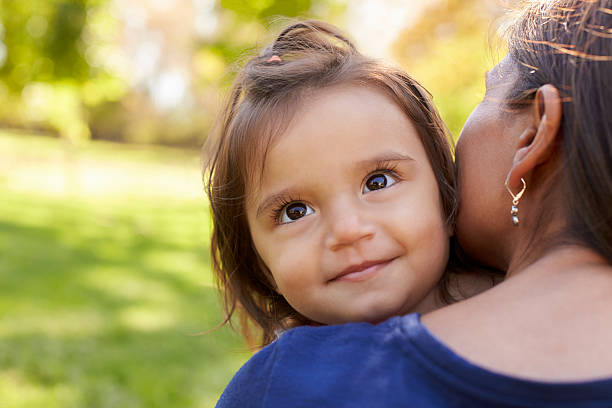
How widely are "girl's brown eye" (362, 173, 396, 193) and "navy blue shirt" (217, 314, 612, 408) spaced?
0.49 metres

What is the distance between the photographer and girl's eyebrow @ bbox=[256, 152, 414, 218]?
5.04ft

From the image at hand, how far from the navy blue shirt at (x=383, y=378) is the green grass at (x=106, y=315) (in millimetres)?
1496

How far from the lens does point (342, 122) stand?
5.09 feet

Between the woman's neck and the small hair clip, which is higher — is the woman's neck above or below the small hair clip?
below

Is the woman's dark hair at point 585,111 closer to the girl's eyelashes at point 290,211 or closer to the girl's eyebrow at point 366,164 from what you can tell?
the girl's eyebrow at point 366,164

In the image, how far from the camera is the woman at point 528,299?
0.98 meters

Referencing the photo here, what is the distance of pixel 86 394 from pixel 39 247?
450 centimetres

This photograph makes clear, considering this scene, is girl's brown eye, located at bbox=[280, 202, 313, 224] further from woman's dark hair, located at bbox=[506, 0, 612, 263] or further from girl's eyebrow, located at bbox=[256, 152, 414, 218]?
woman's dark hair, located at bbox=[506, 0, 612, 263]

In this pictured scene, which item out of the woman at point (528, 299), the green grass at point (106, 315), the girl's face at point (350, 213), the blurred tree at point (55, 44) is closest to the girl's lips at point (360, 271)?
the girl's face at point (350, 213)

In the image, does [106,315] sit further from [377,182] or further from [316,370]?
[316,370]

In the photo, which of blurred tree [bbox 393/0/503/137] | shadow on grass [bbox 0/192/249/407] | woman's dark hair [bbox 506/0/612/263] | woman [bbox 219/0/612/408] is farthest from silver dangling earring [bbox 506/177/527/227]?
blurred tree [bbox 393/0/503/137]

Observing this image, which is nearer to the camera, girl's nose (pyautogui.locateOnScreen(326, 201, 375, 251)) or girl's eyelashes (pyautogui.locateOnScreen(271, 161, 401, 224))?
girl's nose (pyautogui.locateOnScreen(326, 201, 375, 251))

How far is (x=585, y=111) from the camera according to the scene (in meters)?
1.14

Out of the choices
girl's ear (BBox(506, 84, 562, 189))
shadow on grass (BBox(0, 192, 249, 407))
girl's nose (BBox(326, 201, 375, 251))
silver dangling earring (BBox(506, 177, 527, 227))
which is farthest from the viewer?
shadow on grass (BBox(0, 192, 249, 407))
